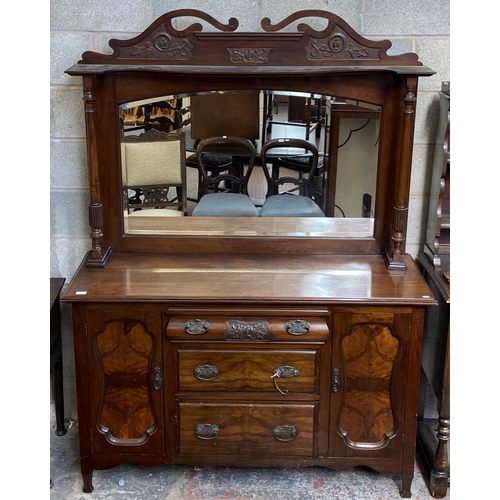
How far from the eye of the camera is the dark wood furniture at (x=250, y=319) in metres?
1.89

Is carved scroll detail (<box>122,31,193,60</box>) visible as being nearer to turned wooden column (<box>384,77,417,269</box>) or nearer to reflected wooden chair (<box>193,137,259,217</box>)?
reflected wooden chair (<box>193,137,259,217</box>)

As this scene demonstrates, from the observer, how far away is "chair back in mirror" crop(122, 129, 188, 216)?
2072 mm

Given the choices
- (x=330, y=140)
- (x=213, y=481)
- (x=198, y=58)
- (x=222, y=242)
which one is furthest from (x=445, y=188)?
(x=213, y=481)

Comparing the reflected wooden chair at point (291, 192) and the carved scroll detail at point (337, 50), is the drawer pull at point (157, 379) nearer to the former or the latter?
the reflected wooden chair at point (291, 192)

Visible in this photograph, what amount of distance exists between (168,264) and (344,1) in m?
0.98

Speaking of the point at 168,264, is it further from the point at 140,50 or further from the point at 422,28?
the point at 422,28

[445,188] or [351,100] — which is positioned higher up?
[351,100]

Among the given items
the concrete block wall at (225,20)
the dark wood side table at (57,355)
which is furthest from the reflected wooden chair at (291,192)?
the dark wood side table at (57,355)

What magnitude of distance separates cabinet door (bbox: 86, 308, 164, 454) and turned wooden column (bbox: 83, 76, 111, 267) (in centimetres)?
23

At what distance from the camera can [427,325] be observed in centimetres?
222

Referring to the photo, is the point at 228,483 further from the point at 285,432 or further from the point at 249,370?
the point at 249,370

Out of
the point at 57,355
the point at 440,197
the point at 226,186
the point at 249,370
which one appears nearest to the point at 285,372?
the point at 249,370

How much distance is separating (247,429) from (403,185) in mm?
897

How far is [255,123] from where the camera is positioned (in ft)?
6.63
